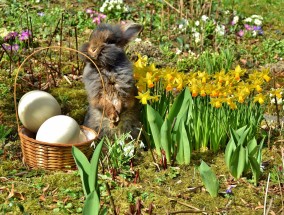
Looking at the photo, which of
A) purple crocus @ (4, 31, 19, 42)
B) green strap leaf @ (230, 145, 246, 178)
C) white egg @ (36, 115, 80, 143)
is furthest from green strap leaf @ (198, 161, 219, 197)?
purple crocus @ (4, 31, 19, 42)

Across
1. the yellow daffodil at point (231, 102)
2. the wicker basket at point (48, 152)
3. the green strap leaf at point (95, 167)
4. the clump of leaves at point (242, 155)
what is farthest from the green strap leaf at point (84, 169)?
the yellow daffodil at point (231, 102)

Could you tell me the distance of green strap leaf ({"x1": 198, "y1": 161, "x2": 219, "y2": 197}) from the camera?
3869mm

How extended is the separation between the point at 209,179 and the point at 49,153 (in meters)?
1.26

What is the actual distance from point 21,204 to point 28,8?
469 cm

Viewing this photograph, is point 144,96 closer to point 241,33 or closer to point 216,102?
point 216,102

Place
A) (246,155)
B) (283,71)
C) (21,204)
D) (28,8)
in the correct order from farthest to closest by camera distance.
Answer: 1. (28,8)
2. (283,71)
3. (246,155)
4. (21,204)

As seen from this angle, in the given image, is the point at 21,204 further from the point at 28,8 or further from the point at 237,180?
the point at 28,8

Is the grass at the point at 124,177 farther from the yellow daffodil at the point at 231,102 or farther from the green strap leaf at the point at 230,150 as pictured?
the yellow daffodil at the point at 231,102

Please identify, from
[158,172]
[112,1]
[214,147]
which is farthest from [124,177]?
[112,1]

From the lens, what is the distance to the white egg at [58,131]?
175 inches

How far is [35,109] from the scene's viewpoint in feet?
15.5

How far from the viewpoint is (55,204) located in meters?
3.92

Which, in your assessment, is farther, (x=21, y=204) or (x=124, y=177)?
(x=124, y=177)

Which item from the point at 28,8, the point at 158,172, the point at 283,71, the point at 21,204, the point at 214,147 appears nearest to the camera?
the point at 21,204
